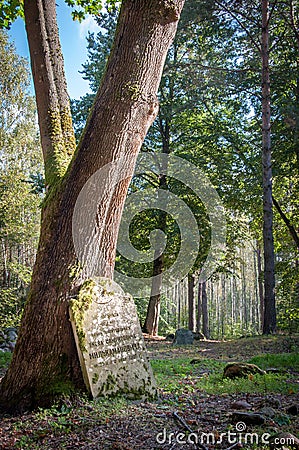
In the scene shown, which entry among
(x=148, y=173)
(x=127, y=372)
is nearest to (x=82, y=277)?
(x=127, y=372)

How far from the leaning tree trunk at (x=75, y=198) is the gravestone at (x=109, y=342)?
128mm

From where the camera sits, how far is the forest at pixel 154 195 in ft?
12.2

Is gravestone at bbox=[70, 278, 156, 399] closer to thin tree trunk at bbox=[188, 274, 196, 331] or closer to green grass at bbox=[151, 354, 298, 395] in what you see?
green grass at bbox=[151, 354, 298, 395]

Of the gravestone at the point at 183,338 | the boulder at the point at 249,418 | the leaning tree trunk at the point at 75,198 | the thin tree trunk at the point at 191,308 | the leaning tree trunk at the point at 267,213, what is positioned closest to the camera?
the boulder at the point at 249,418

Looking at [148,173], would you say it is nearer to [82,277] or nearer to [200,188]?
[200,188]

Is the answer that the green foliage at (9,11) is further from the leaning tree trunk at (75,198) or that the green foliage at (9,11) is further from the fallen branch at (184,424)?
the fallen branch at (184,424)

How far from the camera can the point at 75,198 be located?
4.25 metres

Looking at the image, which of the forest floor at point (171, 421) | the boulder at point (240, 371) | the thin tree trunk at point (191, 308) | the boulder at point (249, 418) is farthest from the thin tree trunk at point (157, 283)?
the boulder at point (249, 418)

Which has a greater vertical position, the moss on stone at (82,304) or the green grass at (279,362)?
the moss on stone at (82,304)

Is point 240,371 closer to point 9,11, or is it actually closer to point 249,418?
point 249,418

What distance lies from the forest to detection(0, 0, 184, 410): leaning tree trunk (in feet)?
0.05

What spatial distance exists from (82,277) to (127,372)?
1.09m

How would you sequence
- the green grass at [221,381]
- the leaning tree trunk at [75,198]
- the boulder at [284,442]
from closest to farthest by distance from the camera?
the boulder at [284,442] → the leaning tree trunk at [75,198] → the green grass at [221,381]

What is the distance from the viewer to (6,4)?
695cm
